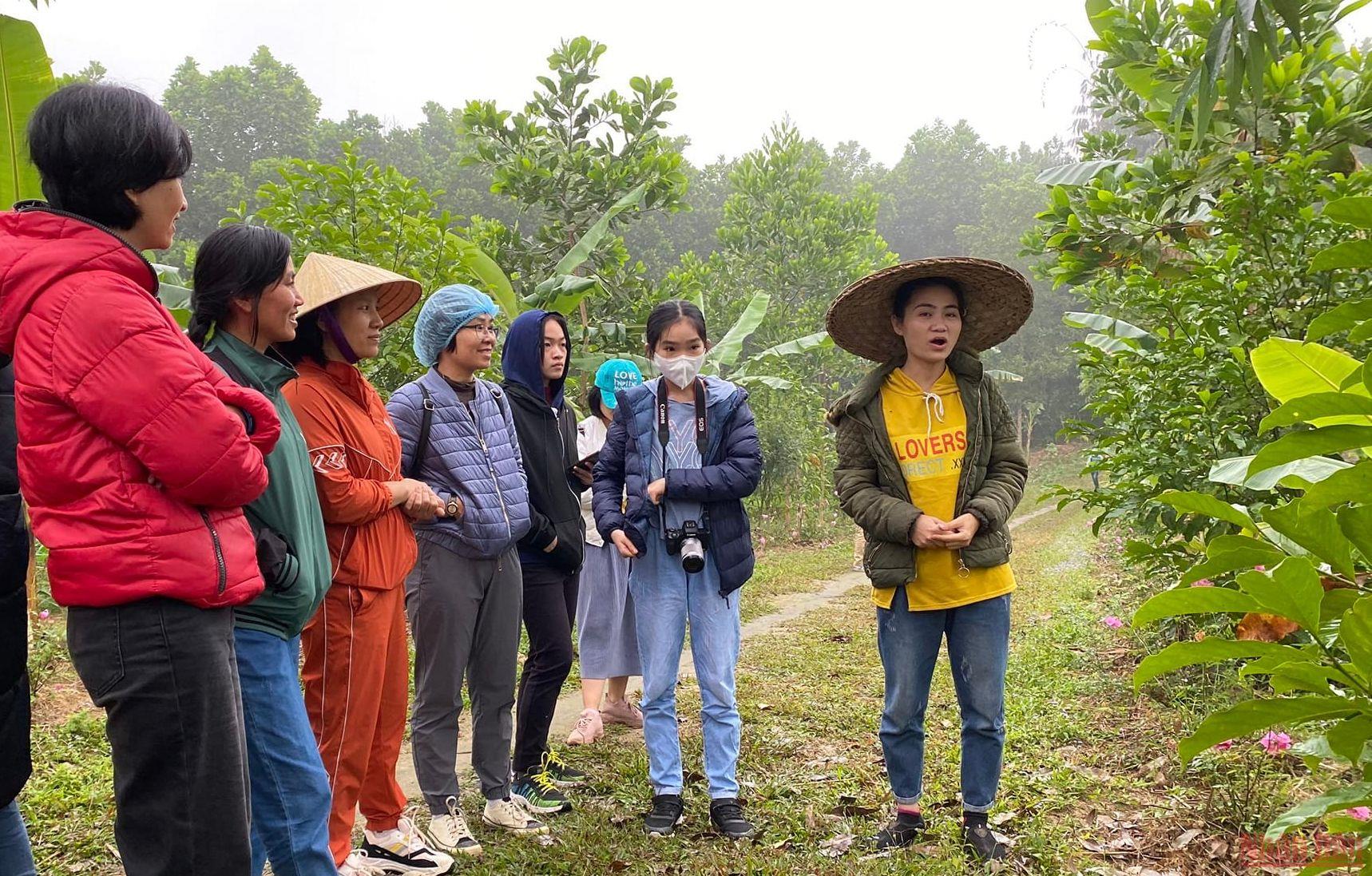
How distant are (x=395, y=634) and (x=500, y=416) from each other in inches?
38.4

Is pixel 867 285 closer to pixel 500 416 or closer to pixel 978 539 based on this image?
pixel 978 539

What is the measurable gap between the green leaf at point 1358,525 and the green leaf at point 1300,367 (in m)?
0.20

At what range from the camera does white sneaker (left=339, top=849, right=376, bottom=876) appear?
3254 mm

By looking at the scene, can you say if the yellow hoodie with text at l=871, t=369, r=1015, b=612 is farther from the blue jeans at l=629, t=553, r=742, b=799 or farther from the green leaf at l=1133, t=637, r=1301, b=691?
the green leaf at l=1133, t=637, r=1301, b=691

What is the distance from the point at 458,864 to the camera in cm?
340

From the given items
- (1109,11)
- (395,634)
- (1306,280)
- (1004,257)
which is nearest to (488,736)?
(395,634)

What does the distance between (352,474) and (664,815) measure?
66.7 inches

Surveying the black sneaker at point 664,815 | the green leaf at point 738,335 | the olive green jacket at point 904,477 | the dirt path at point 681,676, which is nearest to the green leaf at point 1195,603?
the olive green jacket at point 904,477

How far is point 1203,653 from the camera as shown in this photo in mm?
1160

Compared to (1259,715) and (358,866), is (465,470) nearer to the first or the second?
(358,866)

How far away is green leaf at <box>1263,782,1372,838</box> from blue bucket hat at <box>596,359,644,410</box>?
3972 mm

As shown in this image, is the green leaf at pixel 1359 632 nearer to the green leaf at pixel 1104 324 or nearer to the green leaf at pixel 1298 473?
the green leaf at pixel 1298 473

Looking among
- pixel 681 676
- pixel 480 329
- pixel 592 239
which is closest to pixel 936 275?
pixel 480 329

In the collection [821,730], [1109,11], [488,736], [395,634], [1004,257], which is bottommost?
[821,730]
